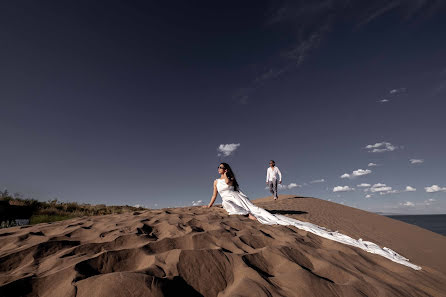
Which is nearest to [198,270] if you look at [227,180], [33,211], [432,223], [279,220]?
[279,220]

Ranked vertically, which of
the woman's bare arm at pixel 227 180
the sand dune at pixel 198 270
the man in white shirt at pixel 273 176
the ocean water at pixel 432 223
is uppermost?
the man in white shirt at pixel 273 176

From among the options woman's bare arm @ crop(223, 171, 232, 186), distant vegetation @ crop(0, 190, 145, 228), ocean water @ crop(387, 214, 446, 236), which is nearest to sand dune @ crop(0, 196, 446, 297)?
woman's bare arm @ crop(223, 171, 232, 186)

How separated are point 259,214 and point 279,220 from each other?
2.09 feet

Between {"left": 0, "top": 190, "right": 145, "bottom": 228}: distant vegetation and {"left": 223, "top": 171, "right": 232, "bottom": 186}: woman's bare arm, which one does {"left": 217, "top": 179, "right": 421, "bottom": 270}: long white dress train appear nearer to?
{"left": 223, "top": 171, "right": 232, "bottom": 186}: woman's bare arm

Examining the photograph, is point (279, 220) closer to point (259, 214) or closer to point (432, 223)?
point (259, 214)

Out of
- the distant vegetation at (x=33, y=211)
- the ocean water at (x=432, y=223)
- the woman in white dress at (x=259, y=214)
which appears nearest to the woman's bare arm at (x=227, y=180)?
the woman in white dress at (x=259, y=214)

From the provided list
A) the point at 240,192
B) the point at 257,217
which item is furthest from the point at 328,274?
the point at 240,192

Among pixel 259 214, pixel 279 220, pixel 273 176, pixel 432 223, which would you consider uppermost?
pixel 273 176

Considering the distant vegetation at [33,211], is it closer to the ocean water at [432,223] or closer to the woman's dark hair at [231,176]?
the woman's dark hair at [231,176]

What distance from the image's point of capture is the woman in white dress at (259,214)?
10.9ft

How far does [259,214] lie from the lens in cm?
511

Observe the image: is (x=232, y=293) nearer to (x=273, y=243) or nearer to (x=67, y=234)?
(x=273, y=243)

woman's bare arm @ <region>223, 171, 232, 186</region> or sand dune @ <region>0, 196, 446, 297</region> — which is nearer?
sand dune @ <region>0, 196, 446, 297</region>

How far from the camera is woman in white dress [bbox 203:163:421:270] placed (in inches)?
131
